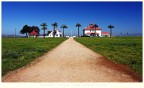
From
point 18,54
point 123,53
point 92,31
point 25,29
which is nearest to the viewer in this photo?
point 18,54

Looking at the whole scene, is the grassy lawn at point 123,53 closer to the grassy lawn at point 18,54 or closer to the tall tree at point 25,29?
the grassy lawn at point 18,54

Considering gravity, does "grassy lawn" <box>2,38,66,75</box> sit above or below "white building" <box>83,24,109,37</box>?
below

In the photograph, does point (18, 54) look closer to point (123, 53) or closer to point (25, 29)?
point (123, 53)

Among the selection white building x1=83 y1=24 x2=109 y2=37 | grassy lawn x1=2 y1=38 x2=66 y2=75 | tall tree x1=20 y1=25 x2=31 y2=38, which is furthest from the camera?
tall tree x1=20 y1=25 x2=31 y2=38

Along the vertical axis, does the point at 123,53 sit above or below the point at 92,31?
below

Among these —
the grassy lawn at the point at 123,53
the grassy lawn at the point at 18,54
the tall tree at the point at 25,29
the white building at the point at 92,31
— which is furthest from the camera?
the tall tree at the point at 25,29

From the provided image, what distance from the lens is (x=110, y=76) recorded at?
27.5 feet

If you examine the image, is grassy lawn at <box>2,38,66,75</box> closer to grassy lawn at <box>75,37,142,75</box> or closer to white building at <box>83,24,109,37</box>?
grassy lawn at <box>75,37,142,75</box>

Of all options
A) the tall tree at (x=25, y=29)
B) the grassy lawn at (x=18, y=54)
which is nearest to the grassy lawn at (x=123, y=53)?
the grassy lawn at (x=18, y=54)

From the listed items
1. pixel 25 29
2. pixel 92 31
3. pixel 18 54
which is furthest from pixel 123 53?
pixel 25 29

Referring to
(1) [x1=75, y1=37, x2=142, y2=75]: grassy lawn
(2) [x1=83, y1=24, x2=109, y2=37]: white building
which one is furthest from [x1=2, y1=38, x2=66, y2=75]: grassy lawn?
(2) [x1=83, y1=24, x2=109, y2=37]: white building

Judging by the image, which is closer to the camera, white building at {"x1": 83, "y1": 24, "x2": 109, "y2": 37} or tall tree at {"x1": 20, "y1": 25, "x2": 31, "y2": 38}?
white building at {"x1": 83, "y1": 24, "x2": 109, "y2": 37}
